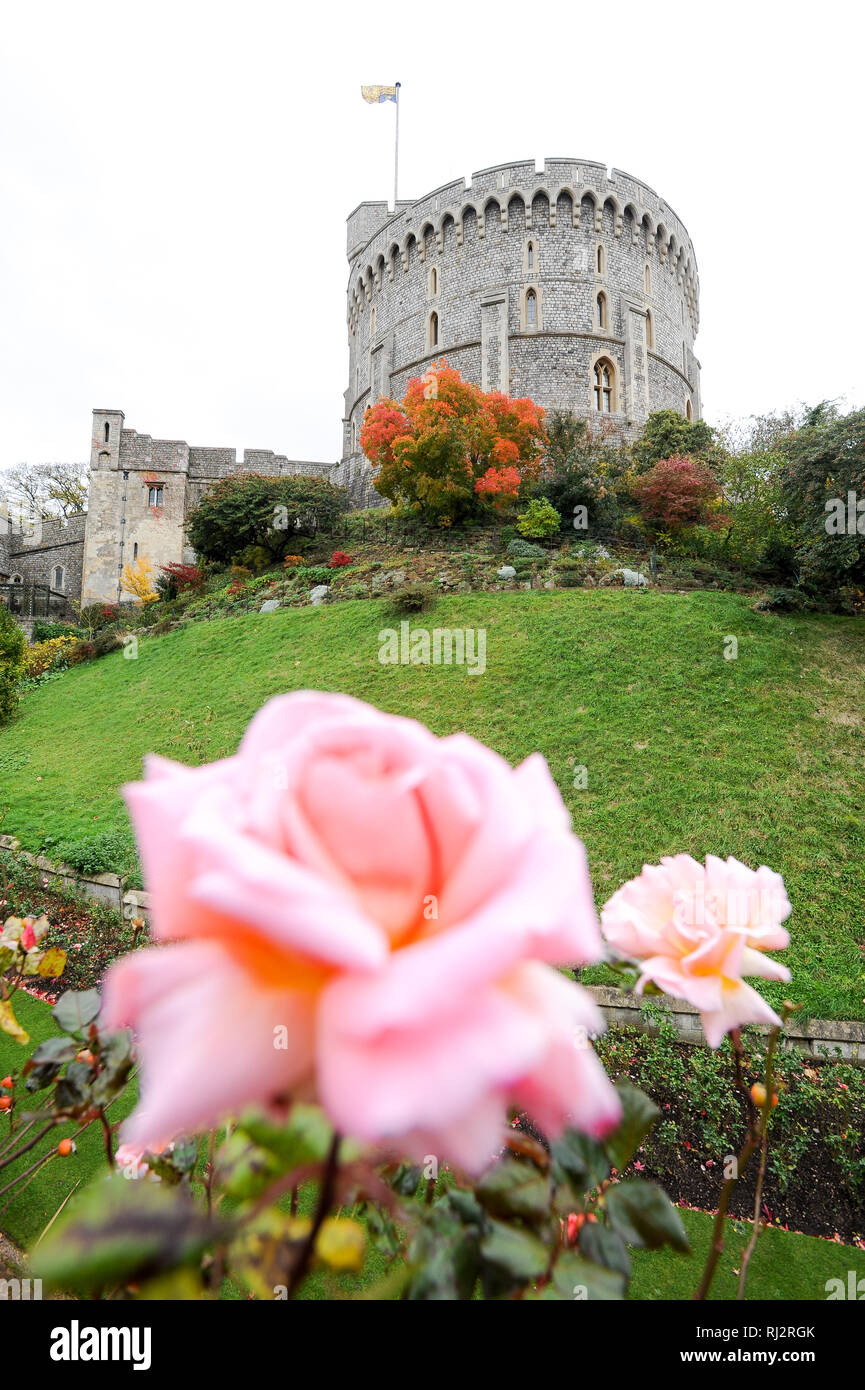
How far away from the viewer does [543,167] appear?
25219mm

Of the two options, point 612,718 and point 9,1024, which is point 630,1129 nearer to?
point 9,1024

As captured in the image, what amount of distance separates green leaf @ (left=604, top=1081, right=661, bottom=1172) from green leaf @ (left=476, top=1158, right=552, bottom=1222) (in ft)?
0.46

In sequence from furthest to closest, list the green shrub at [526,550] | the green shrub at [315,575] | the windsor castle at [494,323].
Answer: the windsor castle at [494,323], the green shrub at [315,575], the green shrub at [526,550]

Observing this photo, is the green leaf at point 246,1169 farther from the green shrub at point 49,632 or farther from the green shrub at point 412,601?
the green shrub at point 49,632

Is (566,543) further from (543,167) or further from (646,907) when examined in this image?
(543,167)

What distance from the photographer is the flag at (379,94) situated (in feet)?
106

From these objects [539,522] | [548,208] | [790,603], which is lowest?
[790,603]

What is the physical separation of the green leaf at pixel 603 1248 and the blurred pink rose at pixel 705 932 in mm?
265

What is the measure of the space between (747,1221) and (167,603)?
20.1 meters

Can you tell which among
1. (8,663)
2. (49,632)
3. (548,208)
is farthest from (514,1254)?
(548,208)

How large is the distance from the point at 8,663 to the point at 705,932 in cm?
1495

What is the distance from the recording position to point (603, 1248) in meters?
0.74

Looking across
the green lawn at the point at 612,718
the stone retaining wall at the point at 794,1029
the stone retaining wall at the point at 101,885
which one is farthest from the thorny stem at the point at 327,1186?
the stone retaining wall at the point at 101,885
